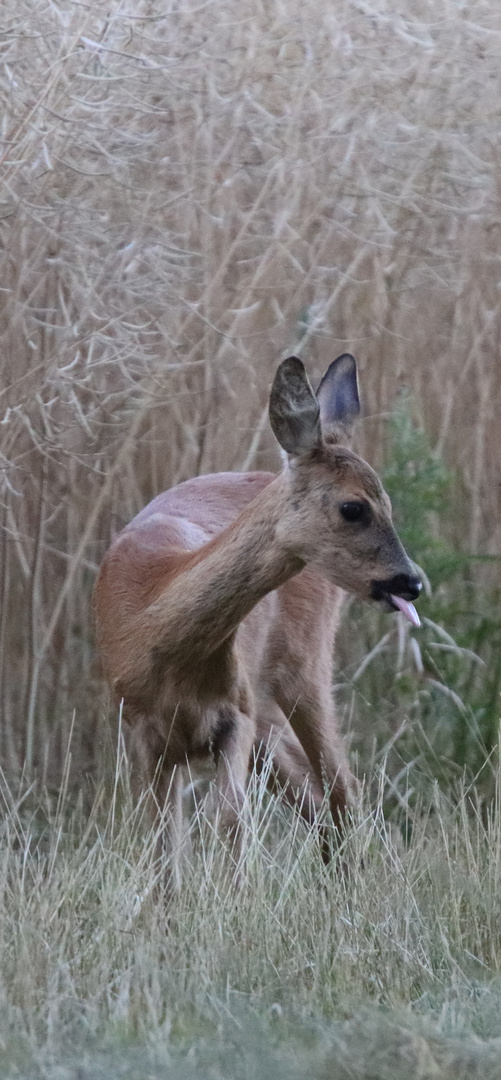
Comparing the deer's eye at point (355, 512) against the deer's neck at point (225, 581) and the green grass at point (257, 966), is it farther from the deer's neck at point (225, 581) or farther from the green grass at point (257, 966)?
the green grass at point (257, 966)

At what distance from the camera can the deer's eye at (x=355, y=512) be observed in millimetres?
4230

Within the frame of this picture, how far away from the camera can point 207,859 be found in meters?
4.26

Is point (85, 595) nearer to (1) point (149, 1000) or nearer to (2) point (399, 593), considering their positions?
(2) point (399, 593)

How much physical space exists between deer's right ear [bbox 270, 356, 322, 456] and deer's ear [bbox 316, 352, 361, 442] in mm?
273

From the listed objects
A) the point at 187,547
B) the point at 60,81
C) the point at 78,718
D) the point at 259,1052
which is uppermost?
the point at 60,81

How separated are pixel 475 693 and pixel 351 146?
2.41 metres

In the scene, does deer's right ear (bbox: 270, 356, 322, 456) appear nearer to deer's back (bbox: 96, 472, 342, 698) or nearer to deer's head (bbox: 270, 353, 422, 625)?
deer's head (bbox: 270, 353, 422, 625)

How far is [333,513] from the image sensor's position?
423cm

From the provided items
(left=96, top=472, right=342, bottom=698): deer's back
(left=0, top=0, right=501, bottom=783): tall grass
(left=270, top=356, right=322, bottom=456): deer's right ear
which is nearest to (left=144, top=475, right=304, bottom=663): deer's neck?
(left=270, top=356, right=322, bottom=456): deer's right ear

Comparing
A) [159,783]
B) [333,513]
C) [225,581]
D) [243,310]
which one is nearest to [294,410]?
[333,513]

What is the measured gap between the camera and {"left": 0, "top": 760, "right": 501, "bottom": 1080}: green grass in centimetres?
287

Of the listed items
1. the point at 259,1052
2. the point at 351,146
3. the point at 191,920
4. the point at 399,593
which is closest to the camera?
the point at 259,1052

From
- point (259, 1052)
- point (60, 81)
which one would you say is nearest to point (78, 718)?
point (60, 81)

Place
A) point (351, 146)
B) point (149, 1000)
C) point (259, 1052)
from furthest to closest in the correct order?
point (351, 146), point (149, 1000), point (259, 1052)
